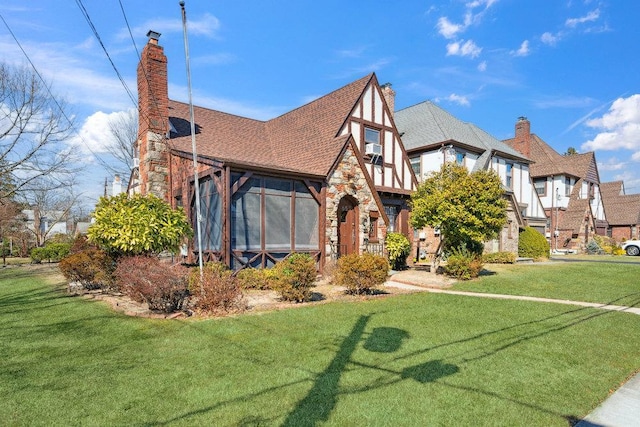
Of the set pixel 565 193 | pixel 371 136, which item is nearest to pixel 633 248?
pixel 565 193

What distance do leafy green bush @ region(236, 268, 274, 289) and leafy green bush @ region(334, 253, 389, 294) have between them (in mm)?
2420

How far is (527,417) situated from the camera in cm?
388

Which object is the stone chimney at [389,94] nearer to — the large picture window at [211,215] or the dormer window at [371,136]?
the dormer window at [371,136]

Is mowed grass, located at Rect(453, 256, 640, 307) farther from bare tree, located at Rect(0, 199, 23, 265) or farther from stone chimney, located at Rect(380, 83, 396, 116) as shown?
bare tree, located at Rect(0, 199, 23, 265)

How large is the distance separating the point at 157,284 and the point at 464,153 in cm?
2062

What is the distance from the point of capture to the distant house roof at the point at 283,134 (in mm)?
15477

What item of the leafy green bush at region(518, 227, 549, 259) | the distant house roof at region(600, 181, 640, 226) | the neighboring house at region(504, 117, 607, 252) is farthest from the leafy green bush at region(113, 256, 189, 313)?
the distant house roof at region(600, 181, 640, 226)

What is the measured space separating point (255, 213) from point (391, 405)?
30.9 feet

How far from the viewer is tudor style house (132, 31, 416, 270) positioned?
12633 mm

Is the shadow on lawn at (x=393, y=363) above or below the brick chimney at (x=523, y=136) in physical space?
below

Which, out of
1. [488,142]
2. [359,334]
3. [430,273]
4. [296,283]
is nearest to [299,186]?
[296,283]

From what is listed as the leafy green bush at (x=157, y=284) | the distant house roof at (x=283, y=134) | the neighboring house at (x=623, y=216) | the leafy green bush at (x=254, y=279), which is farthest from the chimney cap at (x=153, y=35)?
the neighboring house at (x=623, y=216)

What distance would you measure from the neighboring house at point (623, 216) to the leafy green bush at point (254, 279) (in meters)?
45.3

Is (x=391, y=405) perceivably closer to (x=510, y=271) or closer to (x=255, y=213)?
(x=255, y=213)
